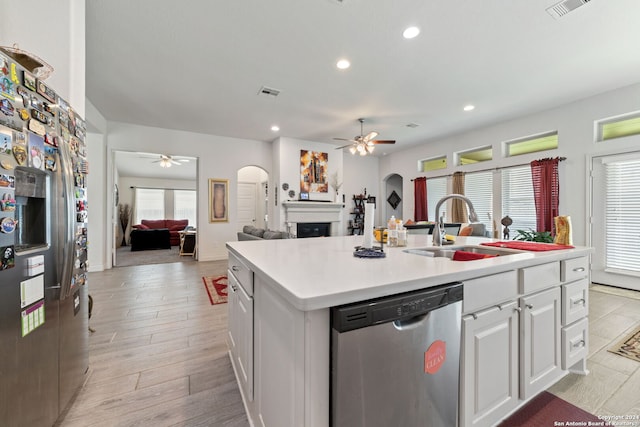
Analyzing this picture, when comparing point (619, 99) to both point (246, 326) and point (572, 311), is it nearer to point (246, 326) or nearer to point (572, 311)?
point (572, 311)

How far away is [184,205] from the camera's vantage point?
1034 centimetres

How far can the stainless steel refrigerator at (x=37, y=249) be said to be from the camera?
0.98 metres

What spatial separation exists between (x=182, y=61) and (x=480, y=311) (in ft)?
12.5

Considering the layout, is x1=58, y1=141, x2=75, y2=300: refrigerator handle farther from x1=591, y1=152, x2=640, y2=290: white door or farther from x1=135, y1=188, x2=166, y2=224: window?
x1=135, y1=188, x2=166, y2=224: window

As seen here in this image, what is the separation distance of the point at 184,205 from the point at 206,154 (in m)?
5.25

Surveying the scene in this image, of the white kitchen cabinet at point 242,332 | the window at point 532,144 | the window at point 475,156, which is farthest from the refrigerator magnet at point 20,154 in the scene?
the window at point 475,156

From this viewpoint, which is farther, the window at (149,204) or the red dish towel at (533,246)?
the window at (149,204)

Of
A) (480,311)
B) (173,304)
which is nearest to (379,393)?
(480,311)

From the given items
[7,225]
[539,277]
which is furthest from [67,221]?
[539,277]

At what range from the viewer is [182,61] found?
3.07m

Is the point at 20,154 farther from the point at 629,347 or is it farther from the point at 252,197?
the point at 252,197

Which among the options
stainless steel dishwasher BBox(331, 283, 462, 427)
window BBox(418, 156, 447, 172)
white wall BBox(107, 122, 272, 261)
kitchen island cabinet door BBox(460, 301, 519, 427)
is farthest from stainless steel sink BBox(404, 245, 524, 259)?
white wall BBox(107, 122, 272, 261)

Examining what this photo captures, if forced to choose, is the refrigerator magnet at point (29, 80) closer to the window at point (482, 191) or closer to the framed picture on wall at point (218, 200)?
the framed picture on wall at point (218, 200)

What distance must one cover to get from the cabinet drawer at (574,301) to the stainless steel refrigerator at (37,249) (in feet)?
8.96
